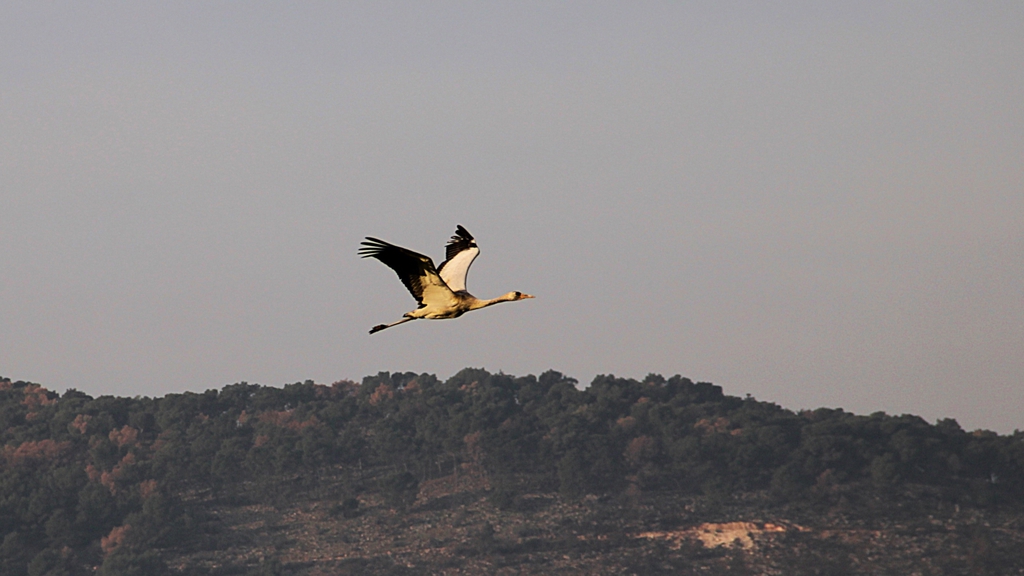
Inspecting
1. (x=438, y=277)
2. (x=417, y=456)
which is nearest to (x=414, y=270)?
(x=438, y=277)

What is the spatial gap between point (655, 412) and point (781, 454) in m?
12.6

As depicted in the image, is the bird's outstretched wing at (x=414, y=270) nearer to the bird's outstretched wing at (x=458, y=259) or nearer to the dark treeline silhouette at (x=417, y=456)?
the bird's outstretched wing at (x=458, y=259)

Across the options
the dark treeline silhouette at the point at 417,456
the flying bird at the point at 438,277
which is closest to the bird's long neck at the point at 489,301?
the flying bird at the point at 438,277

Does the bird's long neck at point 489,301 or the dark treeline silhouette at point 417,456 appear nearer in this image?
the bird's long neck at point 489,301

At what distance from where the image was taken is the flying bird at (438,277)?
2364 centimetres

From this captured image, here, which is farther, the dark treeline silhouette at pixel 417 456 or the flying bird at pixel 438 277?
the dark treeline silhouette at pixel 417 456

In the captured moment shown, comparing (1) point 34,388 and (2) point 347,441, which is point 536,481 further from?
(1) point 34,388

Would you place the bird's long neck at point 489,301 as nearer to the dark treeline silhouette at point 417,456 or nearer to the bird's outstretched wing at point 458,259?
the bird's outstretched wing at point 458,259

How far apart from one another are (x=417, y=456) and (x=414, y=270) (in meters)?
97.0

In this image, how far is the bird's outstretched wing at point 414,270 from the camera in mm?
23359

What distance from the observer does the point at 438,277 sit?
24.2m

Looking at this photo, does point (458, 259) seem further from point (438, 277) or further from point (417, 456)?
point (417, 456)

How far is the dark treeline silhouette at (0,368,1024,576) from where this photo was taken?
10200 cm

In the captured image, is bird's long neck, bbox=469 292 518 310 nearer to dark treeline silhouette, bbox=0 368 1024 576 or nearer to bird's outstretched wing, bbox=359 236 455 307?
bird's outstretched wing, bbox=359 236 455 307
